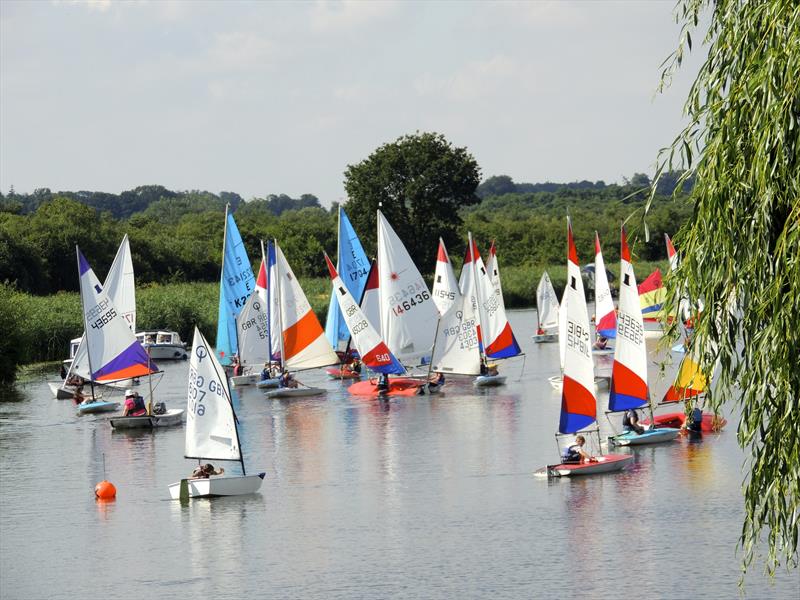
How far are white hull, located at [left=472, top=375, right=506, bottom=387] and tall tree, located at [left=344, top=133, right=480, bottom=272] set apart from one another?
5752cm

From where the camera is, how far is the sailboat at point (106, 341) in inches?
1991

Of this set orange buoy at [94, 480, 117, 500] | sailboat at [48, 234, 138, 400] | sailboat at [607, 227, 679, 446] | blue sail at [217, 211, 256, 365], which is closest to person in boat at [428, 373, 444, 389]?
blue sail at [217, 211, 256, 365]

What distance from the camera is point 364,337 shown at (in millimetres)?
51844

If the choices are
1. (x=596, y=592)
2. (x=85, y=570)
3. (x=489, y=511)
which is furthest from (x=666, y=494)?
(x=85, y=570)

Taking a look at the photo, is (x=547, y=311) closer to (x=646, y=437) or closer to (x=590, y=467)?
(x=646, y=437)

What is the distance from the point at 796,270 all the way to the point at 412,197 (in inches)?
4064

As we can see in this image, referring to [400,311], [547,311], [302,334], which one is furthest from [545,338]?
[302,334]

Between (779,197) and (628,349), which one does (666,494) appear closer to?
(628,349)

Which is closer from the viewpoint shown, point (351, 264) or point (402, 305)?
point (402, 305)

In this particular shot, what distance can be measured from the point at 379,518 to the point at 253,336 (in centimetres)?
2755

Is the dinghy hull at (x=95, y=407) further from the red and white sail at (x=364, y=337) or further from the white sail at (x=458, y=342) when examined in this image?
the white sail at (x=458, y=342)

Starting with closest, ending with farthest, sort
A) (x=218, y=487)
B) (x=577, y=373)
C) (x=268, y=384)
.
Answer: (x=218, y=487)
(x=577, y=373)
(x=268, y=384)

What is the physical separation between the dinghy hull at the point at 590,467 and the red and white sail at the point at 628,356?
2926 millimetres

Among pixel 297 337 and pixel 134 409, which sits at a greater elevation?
pixel 297 337
